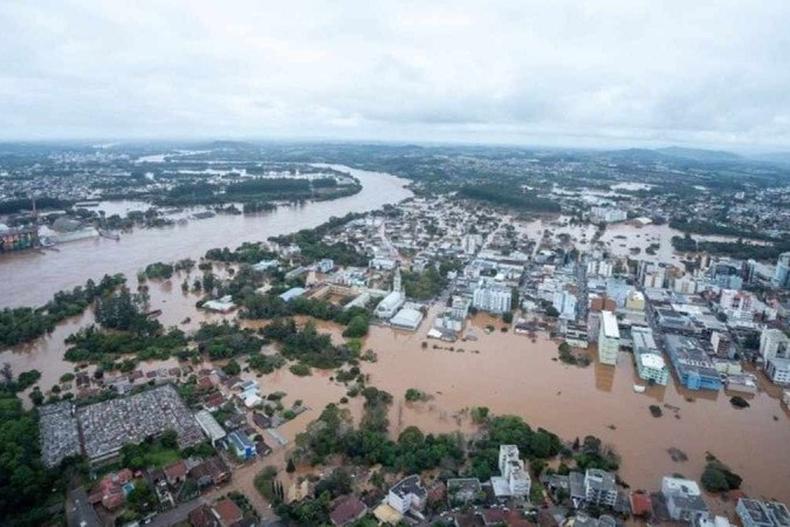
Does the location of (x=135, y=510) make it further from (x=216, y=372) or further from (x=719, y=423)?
(x=719, y=423)

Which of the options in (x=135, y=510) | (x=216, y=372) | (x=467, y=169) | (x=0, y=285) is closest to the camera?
(x=135, y=510)

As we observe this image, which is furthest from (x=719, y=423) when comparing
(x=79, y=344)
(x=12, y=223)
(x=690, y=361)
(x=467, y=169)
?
(x=467, y=169)

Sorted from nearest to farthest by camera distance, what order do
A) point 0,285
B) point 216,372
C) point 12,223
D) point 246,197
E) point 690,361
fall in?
point 216,372 → point 690,361 → point 0,285 → point 12,223 → point 246,197

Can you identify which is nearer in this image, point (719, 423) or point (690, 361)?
point (719, 423)

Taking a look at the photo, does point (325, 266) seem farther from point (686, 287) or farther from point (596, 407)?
point (686, 287)

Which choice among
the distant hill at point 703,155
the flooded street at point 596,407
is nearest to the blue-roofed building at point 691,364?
the flooded street at point 596,407
